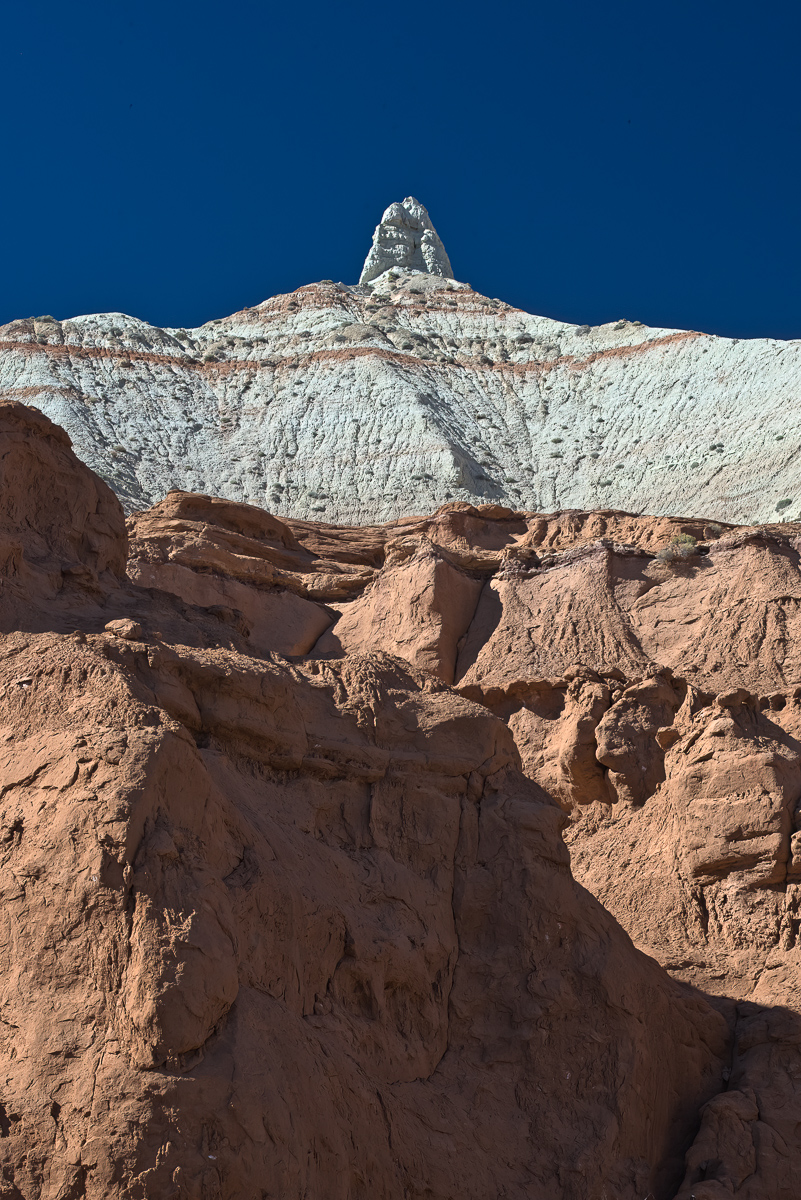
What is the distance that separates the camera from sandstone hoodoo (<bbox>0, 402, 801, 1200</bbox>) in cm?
559

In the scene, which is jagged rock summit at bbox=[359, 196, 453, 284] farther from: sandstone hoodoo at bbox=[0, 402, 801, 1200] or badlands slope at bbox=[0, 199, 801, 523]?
sandstone hoodoo at bbox=[0, 402, 801, 1200]

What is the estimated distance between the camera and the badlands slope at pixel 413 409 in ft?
183

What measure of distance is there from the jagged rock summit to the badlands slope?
19039mm

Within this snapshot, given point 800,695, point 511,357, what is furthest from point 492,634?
point 511,357

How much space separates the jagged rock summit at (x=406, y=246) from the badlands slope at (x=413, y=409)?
1904 cm

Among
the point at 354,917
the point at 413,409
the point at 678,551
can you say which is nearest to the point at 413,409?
the point at 413,409

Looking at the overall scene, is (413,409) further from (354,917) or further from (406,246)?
(354,917)

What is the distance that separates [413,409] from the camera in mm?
61531

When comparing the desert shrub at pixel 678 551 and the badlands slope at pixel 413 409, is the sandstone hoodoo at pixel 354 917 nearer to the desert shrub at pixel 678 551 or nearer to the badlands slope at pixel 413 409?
the desert shrub at pixel 678 551

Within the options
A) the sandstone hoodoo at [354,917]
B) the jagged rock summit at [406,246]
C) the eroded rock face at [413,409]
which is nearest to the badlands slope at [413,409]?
the eroded rock face at [413,409]

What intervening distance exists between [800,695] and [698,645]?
16.7 feet

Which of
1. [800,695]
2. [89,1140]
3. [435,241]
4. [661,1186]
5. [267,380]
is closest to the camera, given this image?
[89,1140]

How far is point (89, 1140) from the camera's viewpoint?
17.2 feet

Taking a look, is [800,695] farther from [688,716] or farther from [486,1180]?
[486,1180]
